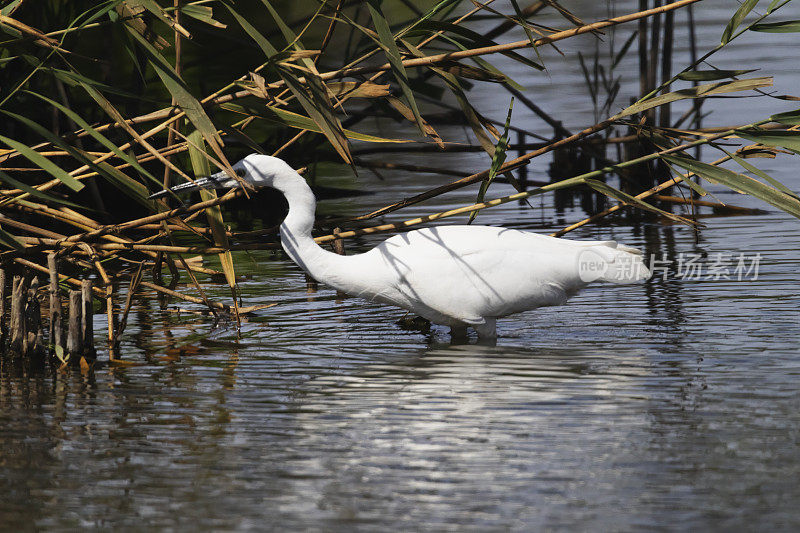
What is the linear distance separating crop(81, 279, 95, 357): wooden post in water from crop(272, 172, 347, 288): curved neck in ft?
3.27

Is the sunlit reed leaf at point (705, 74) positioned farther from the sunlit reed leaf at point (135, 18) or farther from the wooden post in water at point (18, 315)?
the wooden post in water at point (18, 315)

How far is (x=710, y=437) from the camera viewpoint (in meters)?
4.07

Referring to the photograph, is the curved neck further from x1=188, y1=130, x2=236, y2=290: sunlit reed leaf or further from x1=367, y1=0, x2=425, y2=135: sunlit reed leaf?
x1=367, y1=0, x2=425, y2=135: sunlit reed leaf

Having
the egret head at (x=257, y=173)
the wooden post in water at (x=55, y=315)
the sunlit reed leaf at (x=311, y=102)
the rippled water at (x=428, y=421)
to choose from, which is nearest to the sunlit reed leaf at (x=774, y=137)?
the rippled water at (x=428, y=421)

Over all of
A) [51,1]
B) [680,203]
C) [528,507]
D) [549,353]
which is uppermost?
[51,1]

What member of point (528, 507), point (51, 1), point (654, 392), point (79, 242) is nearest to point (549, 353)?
point (654, 392)

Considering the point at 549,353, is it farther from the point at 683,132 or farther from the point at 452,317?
the point at 683,132

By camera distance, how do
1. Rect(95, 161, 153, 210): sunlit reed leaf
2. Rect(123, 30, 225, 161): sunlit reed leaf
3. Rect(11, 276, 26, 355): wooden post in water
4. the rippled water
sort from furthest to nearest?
Rect(11, 276, 26, 355): wooden post in water, Rect(95, 161, 153, 210): sunlit reed leaf, Rect(123, 30, 225, 161): sunlit reed leaf, the rippled water

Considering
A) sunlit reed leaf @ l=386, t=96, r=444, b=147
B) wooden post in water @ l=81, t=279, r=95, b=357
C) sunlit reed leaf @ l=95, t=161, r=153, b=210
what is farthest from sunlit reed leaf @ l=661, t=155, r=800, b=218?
wooden post in water @ l=81, t=279, r=95, b=357

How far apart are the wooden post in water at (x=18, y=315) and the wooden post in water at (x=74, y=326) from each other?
24cm

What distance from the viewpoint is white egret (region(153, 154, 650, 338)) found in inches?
220

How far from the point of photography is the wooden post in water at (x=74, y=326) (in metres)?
5.28

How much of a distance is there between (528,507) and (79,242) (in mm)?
3017

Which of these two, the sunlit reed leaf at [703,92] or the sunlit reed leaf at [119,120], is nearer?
the sunlit reed leaf at [119,120]
